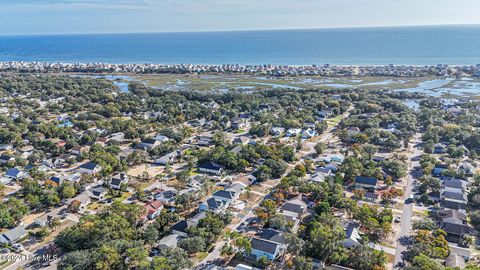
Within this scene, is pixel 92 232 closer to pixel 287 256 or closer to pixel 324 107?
pixel 287 256

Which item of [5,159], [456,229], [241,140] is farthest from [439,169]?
[5,159]

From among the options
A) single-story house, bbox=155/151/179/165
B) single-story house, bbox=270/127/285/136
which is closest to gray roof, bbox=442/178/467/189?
single-story house, bbox=270/127/285/136

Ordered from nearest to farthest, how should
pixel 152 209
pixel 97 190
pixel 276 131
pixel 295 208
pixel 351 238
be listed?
pixel 351 238 < pixel 295 208 < pixel 152 209 < pixel 97 190 < pixel 276 131

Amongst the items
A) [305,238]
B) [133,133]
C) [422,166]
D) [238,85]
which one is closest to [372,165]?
[422,166]

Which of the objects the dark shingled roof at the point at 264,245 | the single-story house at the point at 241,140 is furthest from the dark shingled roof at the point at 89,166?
the dark shingled roof at the point at 264,245

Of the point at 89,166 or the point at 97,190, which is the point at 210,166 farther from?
the point at 89,166

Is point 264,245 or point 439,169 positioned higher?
point 264,245

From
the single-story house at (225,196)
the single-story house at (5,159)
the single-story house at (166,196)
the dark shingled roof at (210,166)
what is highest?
the single-story house at (5,159)

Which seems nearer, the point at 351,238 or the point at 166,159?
the point at 351,238

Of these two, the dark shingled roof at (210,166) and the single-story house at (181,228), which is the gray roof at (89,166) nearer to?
the dark shingled roof at (210,166)
